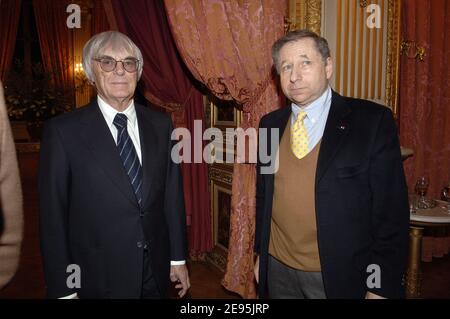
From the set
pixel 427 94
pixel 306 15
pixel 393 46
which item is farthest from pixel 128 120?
pixel 427 94

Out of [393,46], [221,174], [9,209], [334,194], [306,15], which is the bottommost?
[221,174]

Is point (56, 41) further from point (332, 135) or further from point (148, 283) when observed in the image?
point (332, 135)

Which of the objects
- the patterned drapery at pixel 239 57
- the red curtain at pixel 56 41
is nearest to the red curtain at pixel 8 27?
the red curtain at pixel 56 41

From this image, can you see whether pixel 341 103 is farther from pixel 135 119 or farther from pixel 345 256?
pixel 135 119

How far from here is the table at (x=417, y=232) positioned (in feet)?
9.01

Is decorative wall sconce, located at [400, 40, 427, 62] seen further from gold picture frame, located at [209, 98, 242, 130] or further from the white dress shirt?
the white dress shirt

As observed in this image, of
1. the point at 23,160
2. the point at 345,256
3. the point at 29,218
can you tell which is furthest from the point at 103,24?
the point at 345,256

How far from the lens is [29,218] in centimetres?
597

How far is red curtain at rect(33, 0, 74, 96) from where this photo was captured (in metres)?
9.97

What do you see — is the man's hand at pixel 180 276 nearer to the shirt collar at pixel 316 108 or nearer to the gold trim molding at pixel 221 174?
the shirt collar at pixel 316 108

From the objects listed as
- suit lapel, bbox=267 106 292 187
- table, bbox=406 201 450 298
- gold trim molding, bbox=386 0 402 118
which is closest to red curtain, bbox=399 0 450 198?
gold trim molding, bbox=386 0 402 118

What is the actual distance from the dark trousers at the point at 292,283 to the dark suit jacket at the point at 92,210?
0.56 metres

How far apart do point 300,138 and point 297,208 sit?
1.03ft

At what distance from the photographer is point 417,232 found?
2.86 metres
